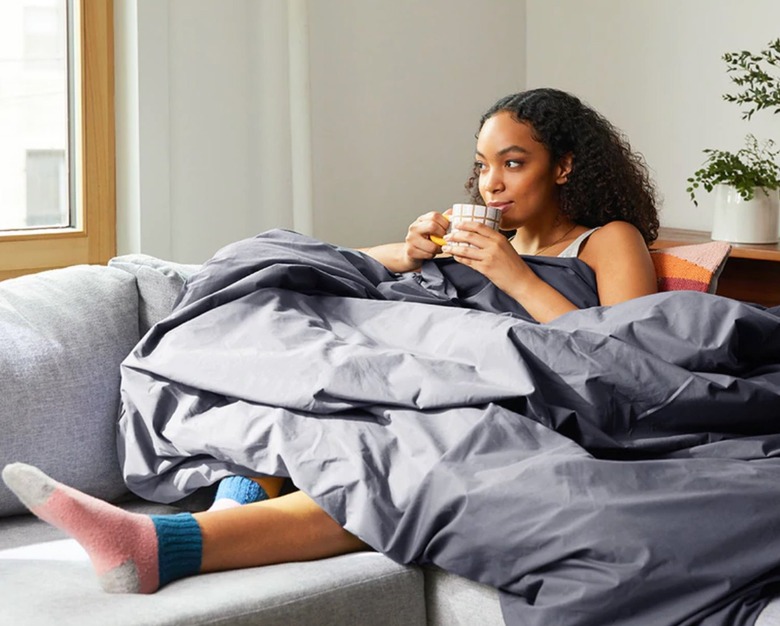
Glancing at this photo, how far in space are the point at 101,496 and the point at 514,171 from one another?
102cm

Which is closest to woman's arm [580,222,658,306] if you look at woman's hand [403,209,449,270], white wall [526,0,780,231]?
woman's hand [403,209,449,270]

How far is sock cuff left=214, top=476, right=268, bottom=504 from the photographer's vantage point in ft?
5.24

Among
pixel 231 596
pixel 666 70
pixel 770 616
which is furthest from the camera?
pixel 666 70

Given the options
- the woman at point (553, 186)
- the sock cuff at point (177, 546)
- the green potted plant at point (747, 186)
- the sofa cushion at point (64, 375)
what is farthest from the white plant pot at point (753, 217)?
the sock cuff at point (177, 546)

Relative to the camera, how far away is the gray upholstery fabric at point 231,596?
127 centimetres

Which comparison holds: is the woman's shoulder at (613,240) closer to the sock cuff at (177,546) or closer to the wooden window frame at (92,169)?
the sock cuff at (177,546)

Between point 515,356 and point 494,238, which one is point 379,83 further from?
point 515,356

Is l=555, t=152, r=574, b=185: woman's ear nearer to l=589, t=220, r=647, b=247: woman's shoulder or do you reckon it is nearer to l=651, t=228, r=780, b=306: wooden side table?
l=589, t=220, r=647, b=247: woman's shoulder

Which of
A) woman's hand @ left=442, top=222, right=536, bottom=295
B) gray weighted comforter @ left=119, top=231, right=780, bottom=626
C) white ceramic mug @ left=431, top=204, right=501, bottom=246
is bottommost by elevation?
gray weighted comforter @ left=119, top=231, right=780, bottom=626

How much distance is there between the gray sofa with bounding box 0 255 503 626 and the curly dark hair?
781 millimetres

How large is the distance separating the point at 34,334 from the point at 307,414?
50 cm

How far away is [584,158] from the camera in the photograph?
226 cm

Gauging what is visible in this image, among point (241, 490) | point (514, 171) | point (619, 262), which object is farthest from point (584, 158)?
point (241, 490)

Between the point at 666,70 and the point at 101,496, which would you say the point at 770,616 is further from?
the point at 666,70
